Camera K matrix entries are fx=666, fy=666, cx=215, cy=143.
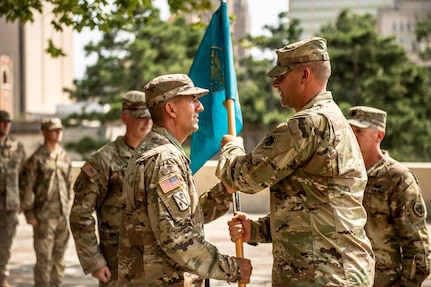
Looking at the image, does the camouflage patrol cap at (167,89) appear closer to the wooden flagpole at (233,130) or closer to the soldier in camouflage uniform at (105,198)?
the wooden flagpole at (233,130)

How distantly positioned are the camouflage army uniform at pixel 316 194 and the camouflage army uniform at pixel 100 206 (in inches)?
64.6

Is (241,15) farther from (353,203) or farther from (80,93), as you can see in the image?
(353,203)

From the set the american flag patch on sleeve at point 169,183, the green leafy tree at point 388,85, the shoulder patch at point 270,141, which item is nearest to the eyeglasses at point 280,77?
the shoulder patch at point 270,141

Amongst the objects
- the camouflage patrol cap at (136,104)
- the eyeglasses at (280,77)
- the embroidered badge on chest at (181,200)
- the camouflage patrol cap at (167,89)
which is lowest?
the embroidered badge on chest at (181,200)

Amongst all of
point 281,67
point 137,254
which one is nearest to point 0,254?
point 137,254

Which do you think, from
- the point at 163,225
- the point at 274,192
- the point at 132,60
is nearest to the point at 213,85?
the point at 274,192

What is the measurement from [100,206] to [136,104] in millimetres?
767

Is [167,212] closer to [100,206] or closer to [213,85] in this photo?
[213,85]

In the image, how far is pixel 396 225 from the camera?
4336 mm

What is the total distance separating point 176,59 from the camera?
3166 cm

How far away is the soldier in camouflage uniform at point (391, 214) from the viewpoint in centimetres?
423

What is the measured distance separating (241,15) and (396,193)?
10653 cm

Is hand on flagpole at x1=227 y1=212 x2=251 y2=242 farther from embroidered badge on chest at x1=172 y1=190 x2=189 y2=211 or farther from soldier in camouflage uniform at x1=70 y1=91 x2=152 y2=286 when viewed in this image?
soldier in camouflage uniform at x1=70 y1=91 x2=152 y2=286

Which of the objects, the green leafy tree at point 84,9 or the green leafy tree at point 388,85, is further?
the green leafy tree at point 388,85
